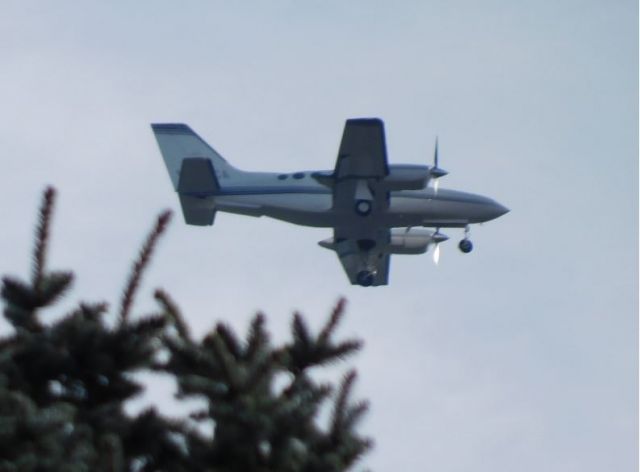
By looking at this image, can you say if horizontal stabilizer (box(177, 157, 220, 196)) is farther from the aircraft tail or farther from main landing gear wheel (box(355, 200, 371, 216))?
main landing gear wheel (box(355, 200, 371, 216))

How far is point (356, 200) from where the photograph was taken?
1800 inches

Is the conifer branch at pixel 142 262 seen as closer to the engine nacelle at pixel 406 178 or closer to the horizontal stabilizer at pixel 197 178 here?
the engine nacelle at pixel 406 178

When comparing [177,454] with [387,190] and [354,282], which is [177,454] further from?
[354,282]

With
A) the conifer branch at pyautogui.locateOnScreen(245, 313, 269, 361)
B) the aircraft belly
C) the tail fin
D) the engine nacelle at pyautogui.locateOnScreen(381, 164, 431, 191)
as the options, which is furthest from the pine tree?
the tail fin

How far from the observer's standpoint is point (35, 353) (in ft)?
24.7

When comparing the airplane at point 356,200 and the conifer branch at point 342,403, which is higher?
the conifer branch at point 342,403

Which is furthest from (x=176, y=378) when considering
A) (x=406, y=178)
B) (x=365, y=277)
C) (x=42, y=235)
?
(x=365, y=277)

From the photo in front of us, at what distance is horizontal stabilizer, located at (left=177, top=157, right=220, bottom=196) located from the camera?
4597cm

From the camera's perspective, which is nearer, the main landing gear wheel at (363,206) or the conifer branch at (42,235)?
the conifer branch at (42,235)

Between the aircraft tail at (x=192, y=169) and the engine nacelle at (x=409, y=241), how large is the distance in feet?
20.7

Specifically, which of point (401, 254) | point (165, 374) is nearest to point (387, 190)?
point (401, 254)

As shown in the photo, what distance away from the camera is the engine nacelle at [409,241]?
4906 centimetres

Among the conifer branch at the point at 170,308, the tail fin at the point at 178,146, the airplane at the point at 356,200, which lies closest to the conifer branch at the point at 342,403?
the conifer branch at the point at 170,308

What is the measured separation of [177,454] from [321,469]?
888 mm
